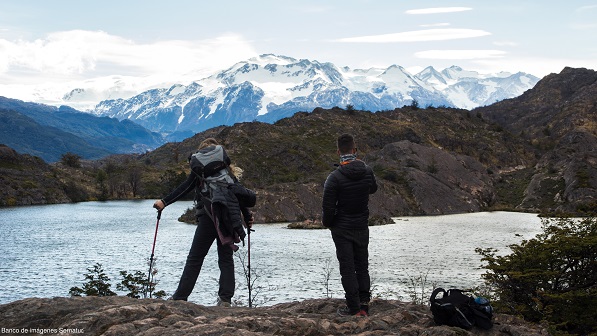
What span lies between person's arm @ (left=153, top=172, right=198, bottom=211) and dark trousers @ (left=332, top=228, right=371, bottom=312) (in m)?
3.18

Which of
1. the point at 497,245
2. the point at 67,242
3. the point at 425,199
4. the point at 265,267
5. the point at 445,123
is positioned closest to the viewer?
the point at 265,267

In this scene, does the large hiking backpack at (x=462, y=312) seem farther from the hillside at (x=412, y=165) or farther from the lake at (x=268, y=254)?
the hillside at (x=412, y=165)

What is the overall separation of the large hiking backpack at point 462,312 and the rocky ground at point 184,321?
0.14 meters

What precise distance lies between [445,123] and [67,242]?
11573cm

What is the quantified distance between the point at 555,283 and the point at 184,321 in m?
10.4

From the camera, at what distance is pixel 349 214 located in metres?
11.7

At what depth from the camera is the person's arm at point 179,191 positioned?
12.4 m

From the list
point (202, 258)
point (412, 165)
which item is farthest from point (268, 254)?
point (412, 165)

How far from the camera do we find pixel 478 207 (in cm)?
8681

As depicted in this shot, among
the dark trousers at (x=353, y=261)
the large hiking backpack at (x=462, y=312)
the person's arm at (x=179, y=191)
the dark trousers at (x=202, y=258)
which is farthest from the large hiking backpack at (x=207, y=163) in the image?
the large hiking backpack at (x=462, y=312)

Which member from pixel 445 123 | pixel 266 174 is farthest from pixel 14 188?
pixel 445 123

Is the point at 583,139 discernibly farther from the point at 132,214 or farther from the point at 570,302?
the point at 570,302

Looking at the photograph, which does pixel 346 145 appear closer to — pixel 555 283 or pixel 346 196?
pixel 346 196

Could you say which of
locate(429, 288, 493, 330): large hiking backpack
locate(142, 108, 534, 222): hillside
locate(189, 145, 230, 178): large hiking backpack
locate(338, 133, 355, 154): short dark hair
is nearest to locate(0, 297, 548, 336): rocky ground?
locate(429, 288, 493, 330): large hiking backpack
